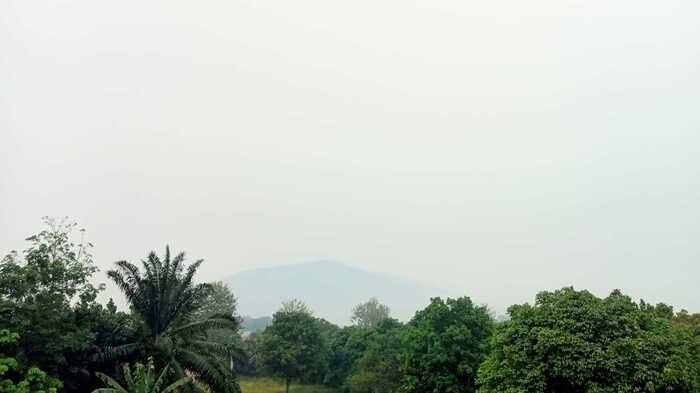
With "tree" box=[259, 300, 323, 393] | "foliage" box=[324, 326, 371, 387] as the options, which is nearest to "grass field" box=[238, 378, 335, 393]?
"foliage" box=[324, 326, 371, 387]

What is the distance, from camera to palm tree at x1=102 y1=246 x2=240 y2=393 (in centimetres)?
2556

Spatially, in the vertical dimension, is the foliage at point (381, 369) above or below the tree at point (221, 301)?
below

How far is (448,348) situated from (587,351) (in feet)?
39.9

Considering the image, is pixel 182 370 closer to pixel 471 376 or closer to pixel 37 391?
pixel 37 391

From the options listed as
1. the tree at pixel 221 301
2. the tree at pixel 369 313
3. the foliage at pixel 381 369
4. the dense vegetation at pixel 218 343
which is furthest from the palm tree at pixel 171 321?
the tree at pixel 369 313

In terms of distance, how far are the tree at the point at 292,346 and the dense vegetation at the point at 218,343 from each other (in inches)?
623

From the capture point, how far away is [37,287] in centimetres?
2372

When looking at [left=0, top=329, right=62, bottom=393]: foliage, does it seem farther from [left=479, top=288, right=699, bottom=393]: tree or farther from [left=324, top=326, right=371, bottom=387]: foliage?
[left=324, top=326, right=371, bottom=387]: foliage

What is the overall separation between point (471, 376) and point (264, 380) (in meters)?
34.4

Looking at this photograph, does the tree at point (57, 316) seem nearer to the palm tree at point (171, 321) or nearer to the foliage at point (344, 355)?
the palm tree at point (171, 321)

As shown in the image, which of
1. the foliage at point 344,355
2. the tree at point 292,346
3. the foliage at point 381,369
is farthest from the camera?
the foliage at point 344,355

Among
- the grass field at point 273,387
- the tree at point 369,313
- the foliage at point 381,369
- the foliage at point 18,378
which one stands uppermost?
the tree at point 369,313

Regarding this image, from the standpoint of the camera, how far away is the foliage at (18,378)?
1955cm

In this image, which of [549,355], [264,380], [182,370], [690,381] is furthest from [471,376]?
[264,380]
